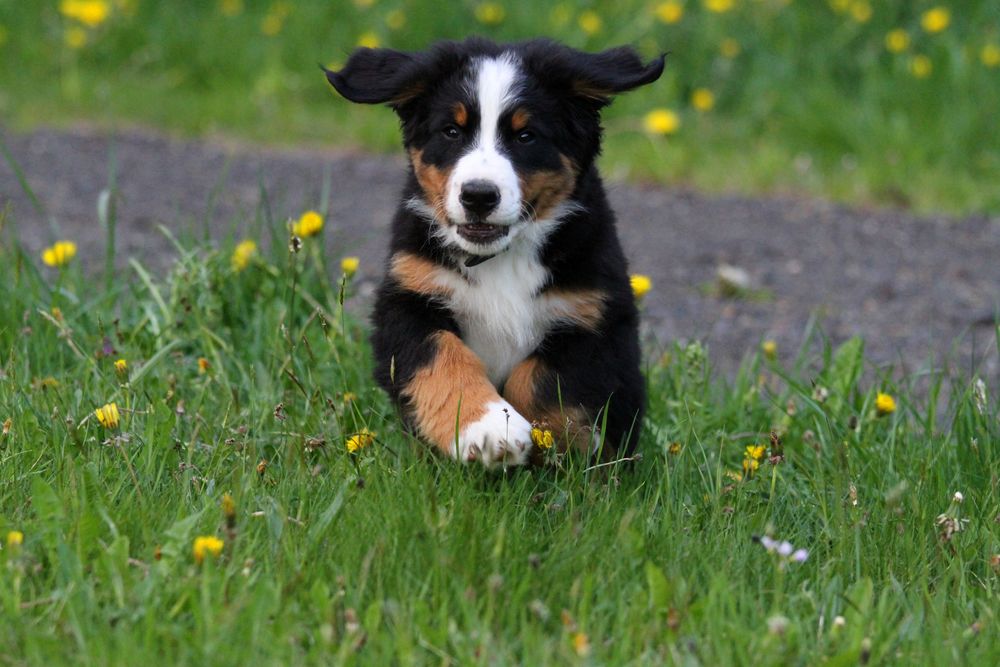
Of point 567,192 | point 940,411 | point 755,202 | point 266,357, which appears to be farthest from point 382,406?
point 755,202

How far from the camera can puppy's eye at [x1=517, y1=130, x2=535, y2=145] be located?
124 inches

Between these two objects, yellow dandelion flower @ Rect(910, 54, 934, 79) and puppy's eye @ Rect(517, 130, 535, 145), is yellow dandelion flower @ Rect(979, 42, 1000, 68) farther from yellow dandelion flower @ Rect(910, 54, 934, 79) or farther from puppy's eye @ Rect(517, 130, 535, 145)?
puppy's eye @ Rect(517, 130, 535, 145)

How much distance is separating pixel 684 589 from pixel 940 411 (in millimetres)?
2267

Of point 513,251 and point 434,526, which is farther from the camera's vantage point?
point 513,251

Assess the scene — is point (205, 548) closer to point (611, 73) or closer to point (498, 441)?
point (498, 441)

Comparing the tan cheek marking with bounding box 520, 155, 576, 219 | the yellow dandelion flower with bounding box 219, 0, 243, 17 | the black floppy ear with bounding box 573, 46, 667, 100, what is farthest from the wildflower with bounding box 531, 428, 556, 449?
the yellow dandelion flower with bounding box 219, 0, 243, 17

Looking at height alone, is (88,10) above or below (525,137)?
below

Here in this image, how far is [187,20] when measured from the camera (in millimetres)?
9117

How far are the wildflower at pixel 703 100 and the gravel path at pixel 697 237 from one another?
99 centimetres

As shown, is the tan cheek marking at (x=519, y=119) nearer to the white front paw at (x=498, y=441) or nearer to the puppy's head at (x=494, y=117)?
the puppy's head at (x=494, y=117)

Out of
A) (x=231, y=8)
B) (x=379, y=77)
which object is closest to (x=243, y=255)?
(x=379, y=77)

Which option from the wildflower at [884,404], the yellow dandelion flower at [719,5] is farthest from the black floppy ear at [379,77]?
the yellow dandelion flower at [719,5]

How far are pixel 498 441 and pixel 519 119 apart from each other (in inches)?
29.6

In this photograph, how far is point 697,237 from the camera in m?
6.23
